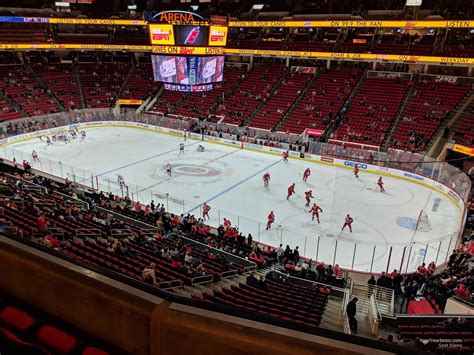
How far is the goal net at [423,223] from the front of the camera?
18.9m

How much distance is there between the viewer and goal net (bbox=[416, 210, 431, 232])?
18.9m

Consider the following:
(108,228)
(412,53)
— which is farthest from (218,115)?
(108,228)

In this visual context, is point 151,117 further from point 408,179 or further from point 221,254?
point 221,254

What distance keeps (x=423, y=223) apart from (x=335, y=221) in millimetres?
4416

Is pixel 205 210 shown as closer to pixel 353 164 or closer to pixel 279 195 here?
pixel 279 195

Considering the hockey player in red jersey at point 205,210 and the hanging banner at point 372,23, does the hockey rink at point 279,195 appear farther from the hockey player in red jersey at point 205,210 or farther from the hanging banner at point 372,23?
the hanging banner at point 372,23

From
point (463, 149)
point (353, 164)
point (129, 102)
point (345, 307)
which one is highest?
point (463, 149)

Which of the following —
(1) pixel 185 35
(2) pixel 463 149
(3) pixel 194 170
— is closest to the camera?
(1) pixel 185 35

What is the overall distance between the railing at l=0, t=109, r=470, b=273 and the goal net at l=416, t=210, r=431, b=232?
3.27 feet

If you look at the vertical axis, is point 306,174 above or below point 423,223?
above

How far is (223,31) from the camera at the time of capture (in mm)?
27016

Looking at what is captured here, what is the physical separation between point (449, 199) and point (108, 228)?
19291mm

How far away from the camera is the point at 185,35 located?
2502cm

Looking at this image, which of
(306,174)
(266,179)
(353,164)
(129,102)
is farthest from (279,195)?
(129,102)
